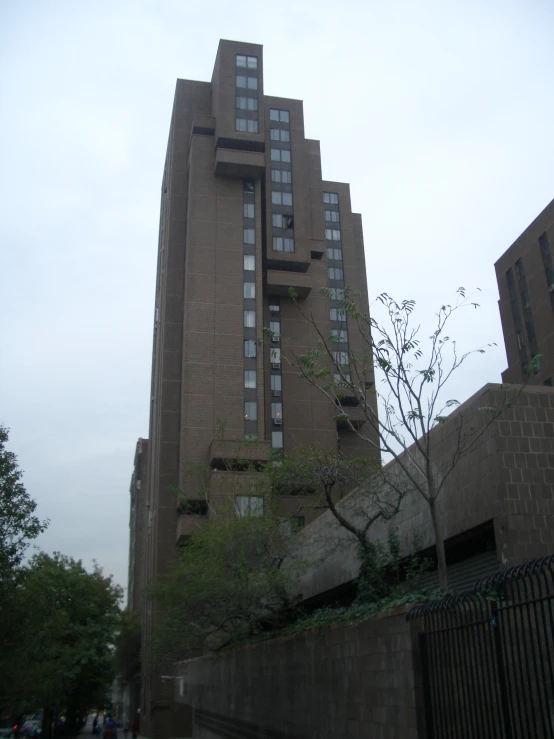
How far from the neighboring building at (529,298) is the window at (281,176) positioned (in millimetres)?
23632

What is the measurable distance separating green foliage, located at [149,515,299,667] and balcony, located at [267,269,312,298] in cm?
4189

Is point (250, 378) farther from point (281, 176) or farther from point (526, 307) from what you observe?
point (281, 176)

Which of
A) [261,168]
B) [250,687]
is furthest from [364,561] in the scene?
[261,168]

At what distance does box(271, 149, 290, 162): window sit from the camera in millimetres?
68562

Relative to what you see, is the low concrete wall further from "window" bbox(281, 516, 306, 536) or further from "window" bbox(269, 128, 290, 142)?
"window" bbox(269, 128, 290, 142)

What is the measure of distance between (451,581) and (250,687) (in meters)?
8.00

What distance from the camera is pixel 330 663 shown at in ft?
50.8

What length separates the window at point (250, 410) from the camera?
56.6 meters

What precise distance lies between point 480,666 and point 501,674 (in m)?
1.12

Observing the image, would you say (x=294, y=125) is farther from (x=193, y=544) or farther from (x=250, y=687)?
(x=250, y=687)

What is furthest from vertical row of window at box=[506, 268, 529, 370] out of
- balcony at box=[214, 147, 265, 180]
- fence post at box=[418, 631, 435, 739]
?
fence post at box=[418, 631, 435, 739]

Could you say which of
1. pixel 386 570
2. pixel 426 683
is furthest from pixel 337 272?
pixel 426 683

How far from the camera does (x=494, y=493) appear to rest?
15.3 m

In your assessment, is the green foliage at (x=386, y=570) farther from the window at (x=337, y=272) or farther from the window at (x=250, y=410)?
the window at (x=337, y=272)
